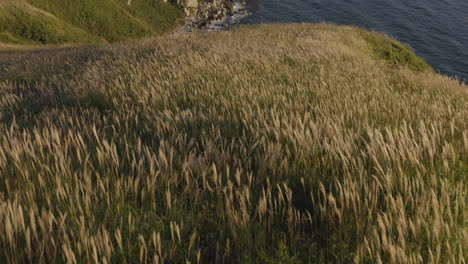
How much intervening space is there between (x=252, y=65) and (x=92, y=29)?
8503 centimetres

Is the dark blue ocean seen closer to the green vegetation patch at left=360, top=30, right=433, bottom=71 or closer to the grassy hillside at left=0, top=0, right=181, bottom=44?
the grassy hillside at left=0, top=0, right=181, bottom=44

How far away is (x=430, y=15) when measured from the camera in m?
92.2

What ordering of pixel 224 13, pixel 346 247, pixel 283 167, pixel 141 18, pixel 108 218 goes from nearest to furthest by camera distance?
pixel 346 247 < pixel 108 218 < pixel 283 167 < pixel 141 18 < pixel 224 13

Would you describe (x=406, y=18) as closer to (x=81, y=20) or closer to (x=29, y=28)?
(x=81, y=20)

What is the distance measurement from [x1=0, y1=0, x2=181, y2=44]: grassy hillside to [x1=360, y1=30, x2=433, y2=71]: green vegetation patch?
184 feet

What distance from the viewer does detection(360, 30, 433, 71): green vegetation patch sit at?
26594mm

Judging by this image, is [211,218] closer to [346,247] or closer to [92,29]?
[346,247]

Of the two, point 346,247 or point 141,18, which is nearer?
point 346,247

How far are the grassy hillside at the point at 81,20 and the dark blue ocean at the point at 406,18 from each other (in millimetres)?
28439

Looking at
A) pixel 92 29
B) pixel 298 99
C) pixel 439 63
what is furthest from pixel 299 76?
pixel 92 29

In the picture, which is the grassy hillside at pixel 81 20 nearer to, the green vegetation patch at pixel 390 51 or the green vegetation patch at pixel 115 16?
the green vegetation patch at pixel 115 16

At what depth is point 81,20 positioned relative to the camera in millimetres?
81312

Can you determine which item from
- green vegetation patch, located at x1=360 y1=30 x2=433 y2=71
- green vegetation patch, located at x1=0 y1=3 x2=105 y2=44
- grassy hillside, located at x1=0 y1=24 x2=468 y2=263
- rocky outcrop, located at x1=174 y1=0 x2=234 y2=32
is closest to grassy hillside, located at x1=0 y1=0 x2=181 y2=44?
green vegetation patch, located at x1=0 y1=3 x2=105 y2=44

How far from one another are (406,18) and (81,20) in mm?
83350
